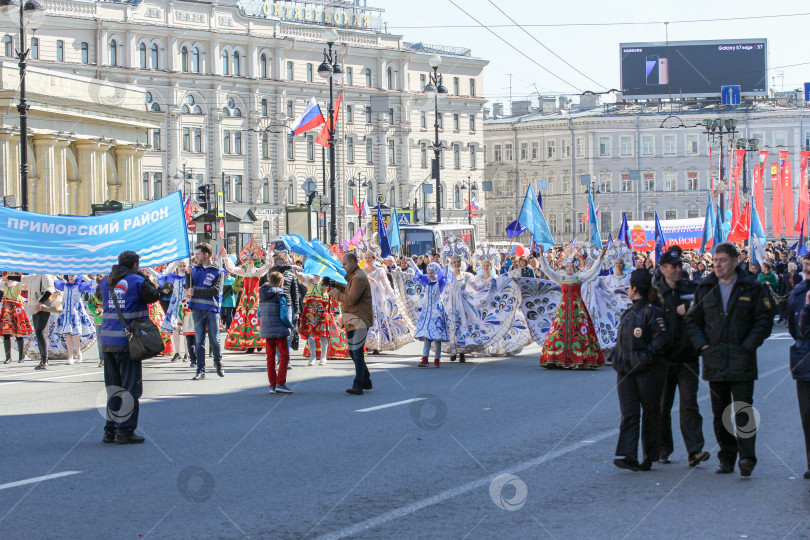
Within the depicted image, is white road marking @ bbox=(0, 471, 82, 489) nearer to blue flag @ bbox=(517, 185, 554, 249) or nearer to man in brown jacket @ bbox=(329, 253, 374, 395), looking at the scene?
man in brown jacket @ bbox=(329, 253, 374, 395)

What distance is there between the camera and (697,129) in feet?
311

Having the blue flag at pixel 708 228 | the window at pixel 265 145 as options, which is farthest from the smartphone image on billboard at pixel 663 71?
the blue flag at pixel 708 228

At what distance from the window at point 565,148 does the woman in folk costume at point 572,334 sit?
80.2m

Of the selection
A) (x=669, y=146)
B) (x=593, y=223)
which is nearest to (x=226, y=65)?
(x=669, y=146)

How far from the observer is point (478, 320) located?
720 inches

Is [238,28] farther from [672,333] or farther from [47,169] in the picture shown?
[672,333]

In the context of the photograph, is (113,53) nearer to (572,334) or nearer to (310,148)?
(310,148)

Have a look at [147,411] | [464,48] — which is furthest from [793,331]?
[464,48]

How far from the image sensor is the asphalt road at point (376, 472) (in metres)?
6.91

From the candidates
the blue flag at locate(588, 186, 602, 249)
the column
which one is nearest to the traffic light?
the blue flag at locate(588, 186, 602, 249)

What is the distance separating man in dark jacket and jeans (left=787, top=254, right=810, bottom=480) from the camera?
7.89 meters

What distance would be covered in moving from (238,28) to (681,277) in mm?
73682

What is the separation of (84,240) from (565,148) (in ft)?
275

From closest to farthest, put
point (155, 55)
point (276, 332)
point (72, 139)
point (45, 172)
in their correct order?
A: point (276, 332)
point (45, 172)
point (72, 139)
point (155, 55)
